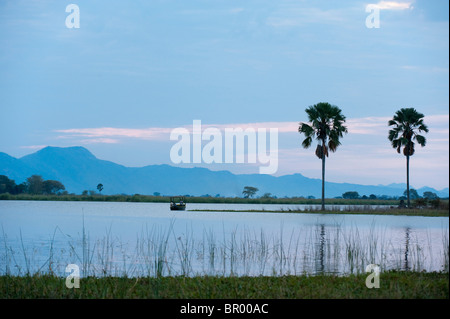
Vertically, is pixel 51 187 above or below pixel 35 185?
below

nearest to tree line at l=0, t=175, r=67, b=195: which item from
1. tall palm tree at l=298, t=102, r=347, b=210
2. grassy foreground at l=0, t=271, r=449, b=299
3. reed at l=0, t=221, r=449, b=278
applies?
tall palm tree at l=298, t=102, r=347, b=210

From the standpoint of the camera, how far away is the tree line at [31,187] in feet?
393

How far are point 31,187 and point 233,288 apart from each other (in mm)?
128340

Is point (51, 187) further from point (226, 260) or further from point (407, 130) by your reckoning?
point (226, 260)

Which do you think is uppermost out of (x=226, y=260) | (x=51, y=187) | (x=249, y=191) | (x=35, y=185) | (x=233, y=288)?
(x=35, y=185)

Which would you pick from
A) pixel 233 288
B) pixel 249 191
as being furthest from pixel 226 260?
pixel 249 191

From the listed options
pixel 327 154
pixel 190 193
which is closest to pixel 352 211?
pixel 327 154

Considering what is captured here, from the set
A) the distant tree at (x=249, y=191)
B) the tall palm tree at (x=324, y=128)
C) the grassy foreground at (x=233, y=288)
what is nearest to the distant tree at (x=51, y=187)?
the distant tree at (x=249, y=191)

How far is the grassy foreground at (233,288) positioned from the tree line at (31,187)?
10988 centimetres

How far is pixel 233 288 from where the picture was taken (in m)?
11.5

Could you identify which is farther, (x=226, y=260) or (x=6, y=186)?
(x=6, y=186)

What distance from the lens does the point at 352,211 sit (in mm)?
55406

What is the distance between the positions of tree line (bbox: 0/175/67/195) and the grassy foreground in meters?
110
